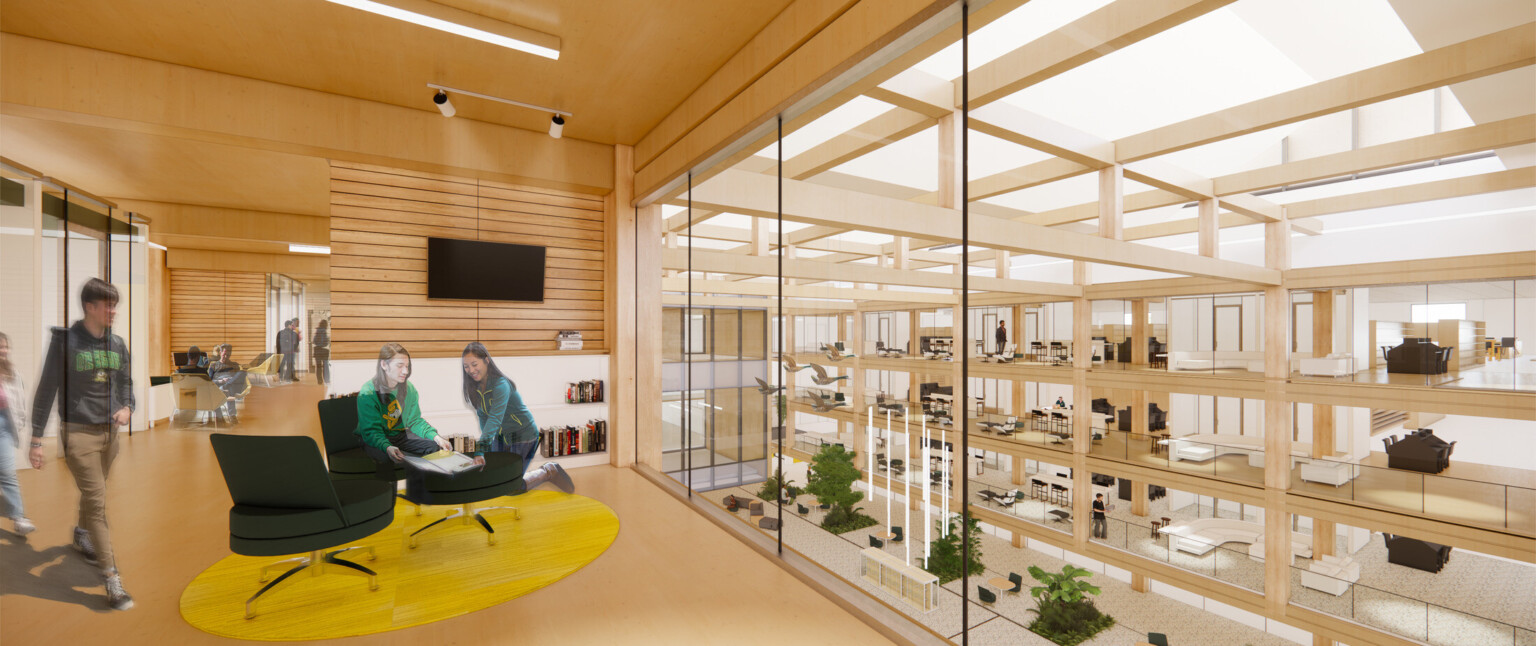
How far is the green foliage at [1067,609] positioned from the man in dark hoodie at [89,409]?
13.3 ft

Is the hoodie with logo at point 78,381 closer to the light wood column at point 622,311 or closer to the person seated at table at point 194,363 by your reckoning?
the light wood column at point 622,311

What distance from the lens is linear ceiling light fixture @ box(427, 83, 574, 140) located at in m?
4.02

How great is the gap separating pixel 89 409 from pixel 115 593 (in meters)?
0.89

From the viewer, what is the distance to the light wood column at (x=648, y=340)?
5.34 m

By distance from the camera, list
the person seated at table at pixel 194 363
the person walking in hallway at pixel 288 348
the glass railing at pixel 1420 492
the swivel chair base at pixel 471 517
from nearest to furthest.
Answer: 1. the glass railing at pixel 1420 492
2. the swivel chair base at pixel 471 517
3. the person seated at table at pixel 194 363
4. the person walking in hallway at pixel 288 348

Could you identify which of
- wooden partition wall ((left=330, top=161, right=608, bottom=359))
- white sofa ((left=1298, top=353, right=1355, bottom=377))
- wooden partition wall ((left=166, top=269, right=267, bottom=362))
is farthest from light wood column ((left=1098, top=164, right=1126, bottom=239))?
wooden partition wall ((left=166, top=269, right=267, bottom=362))

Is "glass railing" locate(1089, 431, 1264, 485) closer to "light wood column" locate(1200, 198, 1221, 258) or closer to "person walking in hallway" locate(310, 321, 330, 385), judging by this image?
"light wood column" locate(1200, 198, 1221, 258)

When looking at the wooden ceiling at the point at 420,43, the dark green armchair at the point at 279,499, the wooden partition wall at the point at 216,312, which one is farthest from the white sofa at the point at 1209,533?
the wooden partition wall at the point at 216,312

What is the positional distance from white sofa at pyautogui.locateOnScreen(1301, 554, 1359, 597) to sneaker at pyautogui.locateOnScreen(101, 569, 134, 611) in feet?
15.1

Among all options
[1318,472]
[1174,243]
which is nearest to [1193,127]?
[1174,243]

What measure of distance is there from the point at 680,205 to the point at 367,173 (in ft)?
8.83

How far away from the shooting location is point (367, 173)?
15.5ft

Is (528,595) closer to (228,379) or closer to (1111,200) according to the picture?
(1111,200)

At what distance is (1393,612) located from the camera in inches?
46.8
